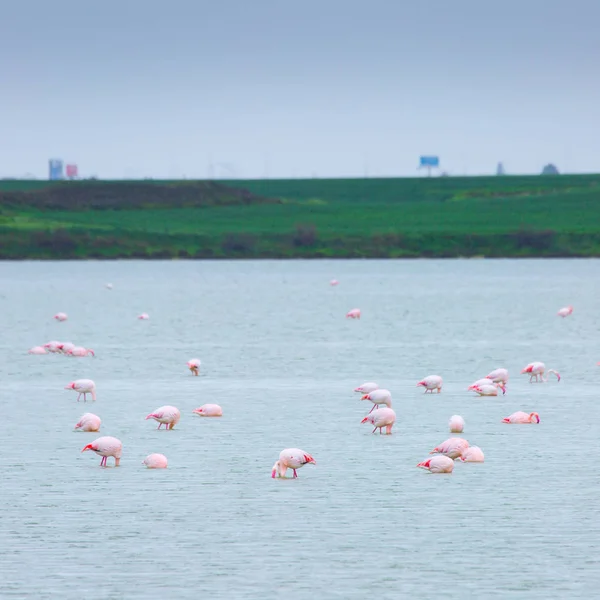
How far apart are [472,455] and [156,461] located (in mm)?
4186

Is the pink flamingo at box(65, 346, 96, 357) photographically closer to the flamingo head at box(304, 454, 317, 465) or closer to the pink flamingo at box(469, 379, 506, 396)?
the pink flamingo at box(469, 379, 506, 396)

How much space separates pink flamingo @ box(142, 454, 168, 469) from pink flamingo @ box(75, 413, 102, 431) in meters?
3.23

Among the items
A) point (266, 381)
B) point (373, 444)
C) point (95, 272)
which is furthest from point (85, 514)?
point (95, 272)

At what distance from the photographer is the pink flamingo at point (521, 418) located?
Result: 25.2 metres

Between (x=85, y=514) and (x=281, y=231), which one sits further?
(x=281, y=231)

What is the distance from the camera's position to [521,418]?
25188 millimetres

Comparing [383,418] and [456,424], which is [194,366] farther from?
[456,424]

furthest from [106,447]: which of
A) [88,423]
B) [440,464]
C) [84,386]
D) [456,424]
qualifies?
[84,386]

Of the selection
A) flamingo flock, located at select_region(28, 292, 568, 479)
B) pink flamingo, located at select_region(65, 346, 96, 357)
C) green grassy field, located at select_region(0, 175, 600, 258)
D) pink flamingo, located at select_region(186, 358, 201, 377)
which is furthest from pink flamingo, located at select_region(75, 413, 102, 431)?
green grassy field, located at select_region(0, 175, 600, 258)

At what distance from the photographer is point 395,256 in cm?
15338

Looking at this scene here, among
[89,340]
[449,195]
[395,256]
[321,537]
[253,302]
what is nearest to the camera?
[321,537]

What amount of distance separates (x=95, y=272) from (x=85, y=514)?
105 m

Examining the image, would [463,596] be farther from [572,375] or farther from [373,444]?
[572,375]

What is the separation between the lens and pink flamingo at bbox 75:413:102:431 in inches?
946
